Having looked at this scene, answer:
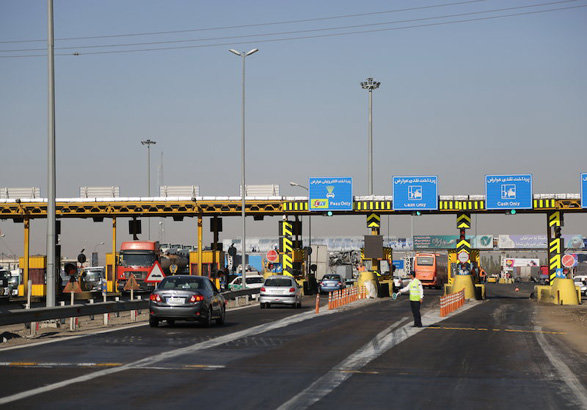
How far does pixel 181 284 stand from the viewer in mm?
26156

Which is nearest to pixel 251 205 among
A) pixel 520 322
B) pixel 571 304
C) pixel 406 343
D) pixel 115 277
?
pixel 115 277

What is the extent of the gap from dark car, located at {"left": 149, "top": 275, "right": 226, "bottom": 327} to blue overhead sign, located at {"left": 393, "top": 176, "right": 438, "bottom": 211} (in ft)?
111

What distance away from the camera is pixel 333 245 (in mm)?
155375

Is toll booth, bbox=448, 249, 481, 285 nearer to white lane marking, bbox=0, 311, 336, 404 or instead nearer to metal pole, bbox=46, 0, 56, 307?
white lane marking, bbox=0, 311, 336, 404

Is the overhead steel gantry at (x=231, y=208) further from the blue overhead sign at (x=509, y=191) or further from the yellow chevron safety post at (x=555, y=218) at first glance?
the blue overhead sign at (x=509, y=191)

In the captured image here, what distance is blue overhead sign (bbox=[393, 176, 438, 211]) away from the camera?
58.5m

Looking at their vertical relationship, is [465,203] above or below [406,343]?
above

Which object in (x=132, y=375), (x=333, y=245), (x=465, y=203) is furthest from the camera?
(x=333, y=245)

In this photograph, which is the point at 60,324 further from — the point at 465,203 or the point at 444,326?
the point at 465,203

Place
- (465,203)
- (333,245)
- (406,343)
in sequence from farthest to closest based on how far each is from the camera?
(333,245) < (465,203) < (406,343)

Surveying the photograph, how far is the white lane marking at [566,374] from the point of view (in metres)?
11.8

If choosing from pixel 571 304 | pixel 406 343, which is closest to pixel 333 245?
pixel 571 304

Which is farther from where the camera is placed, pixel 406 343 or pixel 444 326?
pixel 444 326

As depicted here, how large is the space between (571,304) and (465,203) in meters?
13.0
